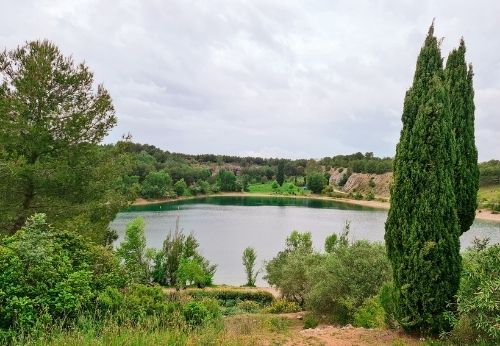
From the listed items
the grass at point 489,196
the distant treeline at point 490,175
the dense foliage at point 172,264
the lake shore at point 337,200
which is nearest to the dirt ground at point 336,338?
the dense foliage at point 172,264

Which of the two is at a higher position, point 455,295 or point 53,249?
point 53,249

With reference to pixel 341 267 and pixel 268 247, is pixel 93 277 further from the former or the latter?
pixel 268 247

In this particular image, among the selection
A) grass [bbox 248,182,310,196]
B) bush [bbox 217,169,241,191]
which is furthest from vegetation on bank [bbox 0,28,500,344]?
grass [bbox 248,182,310,196]

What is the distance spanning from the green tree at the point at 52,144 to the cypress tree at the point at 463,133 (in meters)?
11.3

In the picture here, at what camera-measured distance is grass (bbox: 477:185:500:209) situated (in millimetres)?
74188

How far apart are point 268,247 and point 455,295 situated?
116ft

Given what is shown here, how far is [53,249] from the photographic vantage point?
732 centimetres

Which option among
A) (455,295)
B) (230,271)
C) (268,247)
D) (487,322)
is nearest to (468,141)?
(455,295)

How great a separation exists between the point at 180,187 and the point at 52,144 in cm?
8253

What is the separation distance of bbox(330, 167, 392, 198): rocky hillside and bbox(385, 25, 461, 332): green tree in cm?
10075

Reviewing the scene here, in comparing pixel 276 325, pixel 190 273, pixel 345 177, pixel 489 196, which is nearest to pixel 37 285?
pixel 276 325

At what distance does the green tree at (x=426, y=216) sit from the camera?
8188 mm

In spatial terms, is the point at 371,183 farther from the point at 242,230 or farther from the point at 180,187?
the point at 242,230

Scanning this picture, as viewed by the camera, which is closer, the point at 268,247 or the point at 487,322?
the point at 487,322
